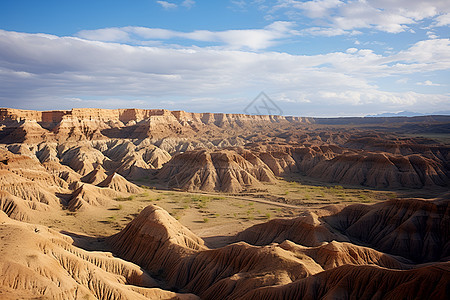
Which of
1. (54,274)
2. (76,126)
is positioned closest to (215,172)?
(54,274)

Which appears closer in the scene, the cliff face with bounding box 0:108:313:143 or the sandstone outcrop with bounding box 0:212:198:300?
the sandstone outcrop with bounding box 0:212:198:300

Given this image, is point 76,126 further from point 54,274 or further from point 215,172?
point 54,274

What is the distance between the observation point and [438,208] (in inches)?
1463

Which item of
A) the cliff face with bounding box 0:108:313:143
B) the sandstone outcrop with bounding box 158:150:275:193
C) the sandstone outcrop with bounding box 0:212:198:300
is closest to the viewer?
the sandstone outcrop with bounding box 0:212:198:300

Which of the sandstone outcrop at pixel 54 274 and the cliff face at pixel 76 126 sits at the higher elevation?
the cliff face at pixel 76 126

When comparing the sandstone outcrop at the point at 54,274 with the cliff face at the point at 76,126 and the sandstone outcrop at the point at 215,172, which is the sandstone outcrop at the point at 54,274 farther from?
the cliff face at the point at 76,126

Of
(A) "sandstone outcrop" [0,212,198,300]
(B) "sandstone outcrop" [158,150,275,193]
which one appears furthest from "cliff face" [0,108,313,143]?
(A) "sandstone outcrop" [0,212,198,300]

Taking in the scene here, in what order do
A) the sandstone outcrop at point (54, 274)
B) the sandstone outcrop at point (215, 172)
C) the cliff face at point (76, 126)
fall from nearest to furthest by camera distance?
the sandstone outcrop at point (54, 274) < the sandstone outcrop at point (215, 172) < the cliff face at point (76, 126)

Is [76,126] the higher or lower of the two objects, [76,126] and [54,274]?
the higher

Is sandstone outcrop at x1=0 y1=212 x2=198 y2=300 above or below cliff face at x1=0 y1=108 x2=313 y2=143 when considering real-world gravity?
below

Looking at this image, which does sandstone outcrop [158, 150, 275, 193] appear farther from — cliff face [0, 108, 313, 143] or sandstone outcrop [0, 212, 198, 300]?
cliff face [0, 108, 313, 143]

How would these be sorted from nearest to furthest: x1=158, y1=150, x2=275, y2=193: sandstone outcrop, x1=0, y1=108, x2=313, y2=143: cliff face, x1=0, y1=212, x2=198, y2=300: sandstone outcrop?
x1=0, y1=212, x2=198, y2=300: sandstone outcrop < x1=158, y1=150, x2=275, y2=193: sandstone outcrop < x1=0, y1=108, x2=313, y2=143: cliff face

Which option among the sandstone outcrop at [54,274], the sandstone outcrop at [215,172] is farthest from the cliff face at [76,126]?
the sandstone outcrop at [54,274]

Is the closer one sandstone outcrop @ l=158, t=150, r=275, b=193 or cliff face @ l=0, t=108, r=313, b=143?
sandstone outcrop @ l=158, t=150, r=275, b=193
